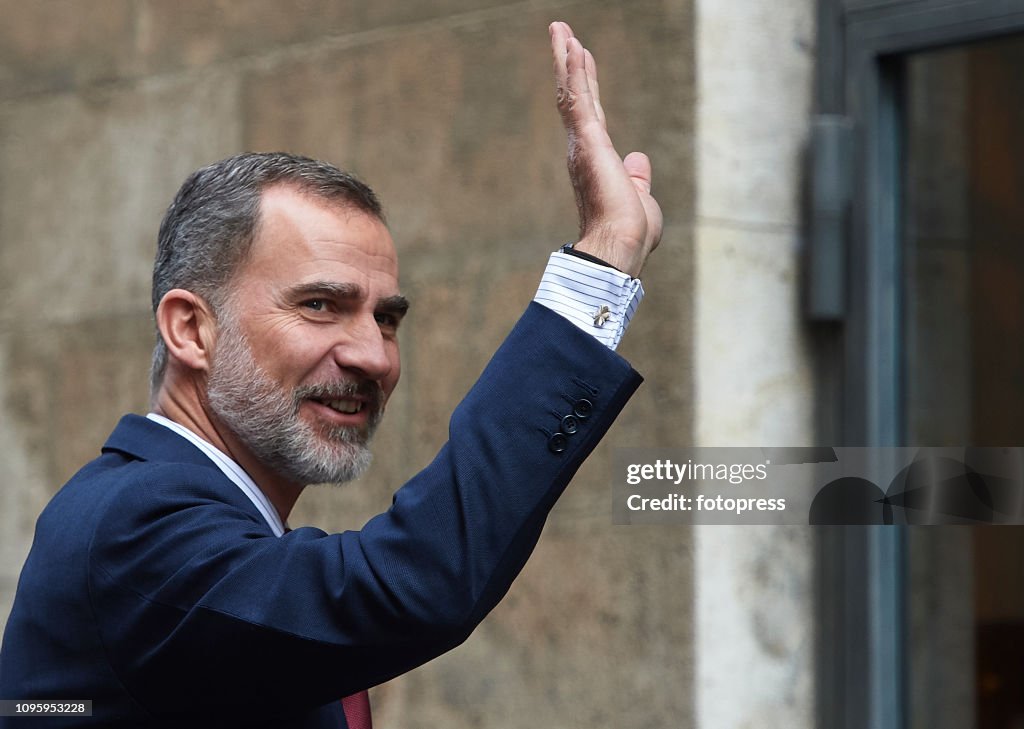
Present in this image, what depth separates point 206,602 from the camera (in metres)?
2.01

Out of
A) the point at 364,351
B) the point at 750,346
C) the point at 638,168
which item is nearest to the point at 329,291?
the point at 364,351

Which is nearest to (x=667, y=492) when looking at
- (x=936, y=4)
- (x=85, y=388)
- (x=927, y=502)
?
(x=927, y=502)

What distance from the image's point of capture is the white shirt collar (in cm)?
249

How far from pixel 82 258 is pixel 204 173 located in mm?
2486

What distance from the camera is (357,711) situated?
2.72 meters

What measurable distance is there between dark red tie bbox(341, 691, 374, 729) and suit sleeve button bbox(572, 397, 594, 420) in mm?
877

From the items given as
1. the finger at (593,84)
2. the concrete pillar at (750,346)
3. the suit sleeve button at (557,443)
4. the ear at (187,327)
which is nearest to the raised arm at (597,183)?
the finger at (593,84)

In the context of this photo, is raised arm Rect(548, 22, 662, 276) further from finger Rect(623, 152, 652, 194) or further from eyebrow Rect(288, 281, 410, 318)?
eyebrow Rect(288, 281, 410, 318)

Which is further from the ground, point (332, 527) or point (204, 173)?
point (204, 173)

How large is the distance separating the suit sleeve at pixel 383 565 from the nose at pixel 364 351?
0.41m

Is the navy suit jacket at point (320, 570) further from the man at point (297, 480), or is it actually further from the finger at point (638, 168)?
the finger at point (638, 168)

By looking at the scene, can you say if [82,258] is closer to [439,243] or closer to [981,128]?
[439,243]

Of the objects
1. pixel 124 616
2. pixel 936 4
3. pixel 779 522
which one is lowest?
pixel 124 616

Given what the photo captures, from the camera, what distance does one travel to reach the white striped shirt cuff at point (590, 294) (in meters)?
2.01
